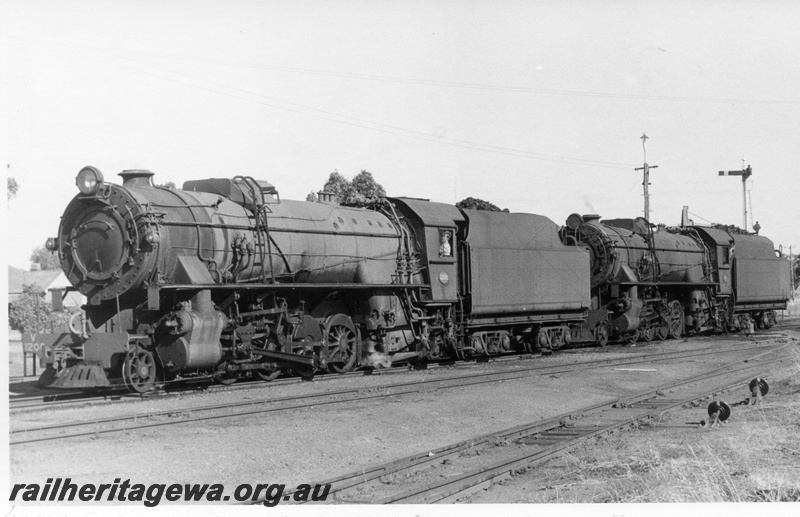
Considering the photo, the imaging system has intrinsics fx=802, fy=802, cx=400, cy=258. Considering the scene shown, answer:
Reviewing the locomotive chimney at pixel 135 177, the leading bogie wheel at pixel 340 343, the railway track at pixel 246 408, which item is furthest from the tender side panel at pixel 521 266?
the locomotive chimney at pixel 135 177

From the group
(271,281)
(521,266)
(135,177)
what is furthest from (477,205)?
(135,177)

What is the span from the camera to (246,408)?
1180 centimetres

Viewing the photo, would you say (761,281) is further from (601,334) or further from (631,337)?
(601,334)

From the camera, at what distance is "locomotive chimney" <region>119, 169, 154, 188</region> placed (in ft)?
45.7

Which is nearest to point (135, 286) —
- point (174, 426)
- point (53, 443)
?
point (174, 426)

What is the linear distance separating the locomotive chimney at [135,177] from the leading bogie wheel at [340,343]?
4448 mm

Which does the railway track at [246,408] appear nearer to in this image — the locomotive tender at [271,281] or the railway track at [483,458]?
the locomotive tender at [271,281]

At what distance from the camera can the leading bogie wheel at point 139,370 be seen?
1247 cm

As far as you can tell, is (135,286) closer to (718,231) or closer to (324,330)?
(324,330)

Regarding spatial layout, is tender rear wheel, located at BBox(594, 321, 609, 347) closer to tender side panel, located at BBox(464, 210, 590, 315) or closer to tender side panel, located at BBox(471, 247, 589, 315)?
tender side panel, located at BBox(471, 247, 589, 315)

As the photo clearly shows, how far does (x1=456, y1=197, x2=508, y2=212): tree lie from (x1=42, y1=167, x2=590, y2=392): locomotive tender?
58cm

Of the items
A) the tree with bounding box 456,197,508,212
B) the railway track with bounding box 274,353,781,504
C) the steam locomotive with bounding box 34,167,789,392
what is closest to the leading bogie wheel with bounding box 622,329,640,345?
the steam locomotive with bounding box 34,167,789,392

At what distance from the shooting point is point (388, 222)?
728 inches

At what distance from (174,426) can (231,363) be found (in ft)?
12.0
